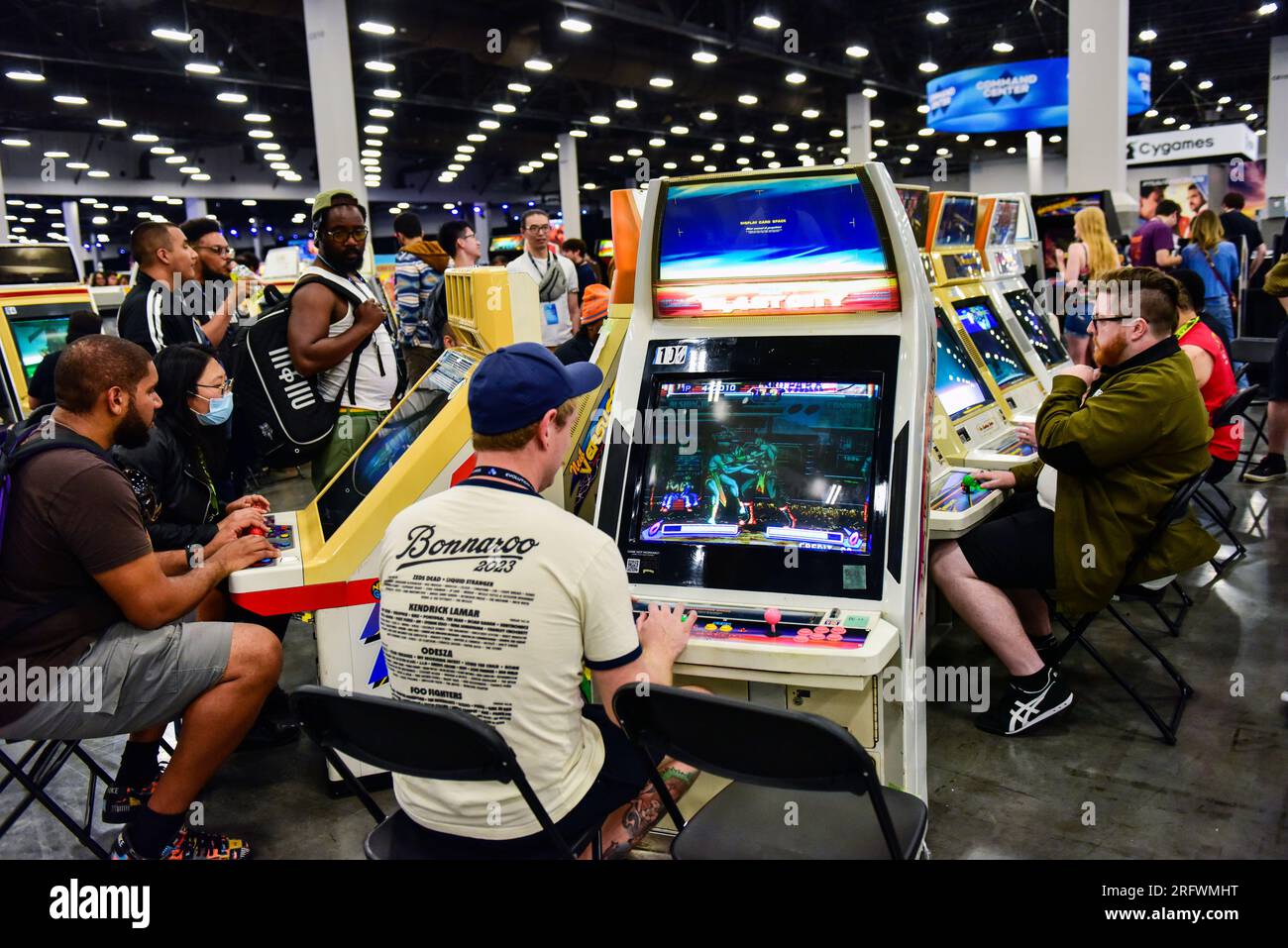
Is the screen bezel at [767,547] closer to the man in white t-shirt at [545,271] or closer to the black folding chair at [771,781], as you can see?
the black folding chair at [771,781]

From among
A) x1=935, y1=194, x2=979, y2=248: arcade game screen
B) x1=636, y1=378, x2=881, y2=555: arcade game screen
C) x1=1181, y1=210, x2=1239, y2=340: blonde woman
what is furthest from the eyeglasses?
x1=1181, y1=210, x2=1239, y2=340: blonde woman

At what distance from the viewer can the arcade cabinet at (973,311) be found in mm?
4265

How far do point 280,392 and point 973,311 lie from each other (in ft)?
10.2

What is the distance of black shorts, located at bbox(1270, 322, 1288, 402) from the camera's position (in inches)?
234

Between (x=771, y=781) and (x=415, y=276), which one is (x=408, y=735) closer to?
(x=771, y=781)

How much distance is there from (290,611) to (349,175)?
7.77 m

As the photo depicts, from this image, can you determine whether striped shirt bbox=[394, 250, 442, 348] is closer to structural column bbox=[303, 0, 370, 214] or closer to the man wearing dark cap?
the man wearing dark cap

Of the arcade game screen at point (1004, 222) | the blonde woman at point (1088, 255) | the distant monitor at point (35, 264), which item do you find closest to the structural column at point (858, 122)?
the blonde woman at point (1088, 255)

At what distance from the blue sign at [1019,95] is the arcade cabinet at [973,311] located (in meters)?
10.3

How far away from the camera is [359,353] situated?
3.41 metres

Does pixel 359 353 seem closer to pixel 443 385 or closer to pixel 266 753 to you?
pixel 443 385

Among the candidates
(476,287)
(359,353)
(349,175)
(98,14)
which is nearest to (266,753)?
(359,353)

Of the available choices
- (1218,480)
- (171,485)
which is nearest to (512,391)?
(171,485)

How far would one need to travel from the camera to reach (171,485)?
312 cm
